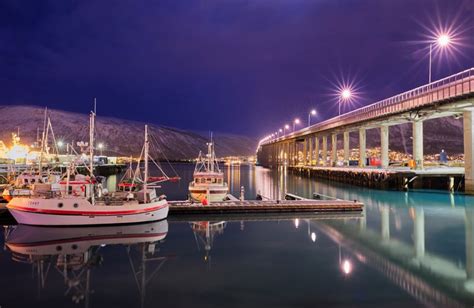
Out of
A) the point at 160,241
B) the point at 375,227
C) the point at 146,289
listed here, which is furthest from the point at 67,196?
the point at 375,227

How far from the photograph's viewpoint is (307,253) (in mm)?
20781

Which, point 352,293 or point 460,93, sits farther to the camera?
point 460,93

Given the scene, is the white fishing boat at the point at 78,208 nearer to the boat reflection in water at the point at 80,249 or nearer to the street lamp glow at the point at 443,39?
the boat reflection in water at the point at 80,249

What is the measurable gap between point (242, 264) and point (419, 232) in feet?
52.3

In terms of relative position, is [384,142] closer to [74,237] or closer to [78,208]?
[78,208]

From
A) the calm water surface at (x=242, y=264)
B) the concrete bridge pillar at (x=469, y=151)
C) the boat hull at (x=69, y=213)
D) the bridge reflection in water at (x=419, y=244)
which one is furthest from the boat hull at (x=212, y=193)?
the concrete bridge pillar at (x=469, y=151)

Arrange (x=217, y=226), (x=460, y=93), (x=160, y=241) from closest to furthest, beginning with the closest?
1. (x=160, y=241)
2. (x=217, y=226)
3. (x=460, y=93)

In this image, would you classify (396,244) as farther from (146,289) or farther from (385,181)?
(385,181)

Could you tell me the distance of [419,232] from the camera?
27406 mm

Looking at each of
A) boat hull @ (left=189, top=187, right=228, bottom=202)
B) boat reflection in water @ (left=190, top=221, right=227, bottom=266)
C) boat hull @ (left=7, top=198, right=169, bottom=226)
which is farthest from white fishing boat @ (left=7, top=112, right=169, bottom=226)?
boat hull @ (left=189, top=187, right=228, bottom=202)

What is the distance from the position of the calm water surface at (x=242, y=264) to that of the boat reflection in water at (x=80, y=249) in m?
0.06

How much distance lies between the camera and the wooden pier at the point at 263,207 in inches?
1330

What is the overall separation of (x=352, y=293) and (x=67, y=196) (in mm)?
22106

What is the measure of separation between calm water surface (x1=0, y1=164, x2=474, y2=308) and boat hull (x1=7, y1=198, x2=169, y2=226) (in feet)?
2.83
